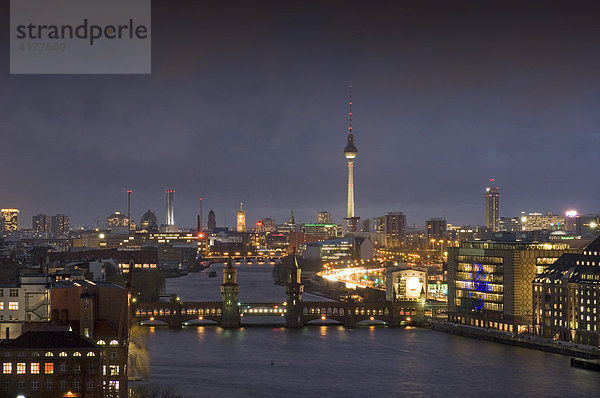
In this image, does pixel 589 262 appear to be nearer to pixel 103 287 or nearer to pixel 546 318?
pixel 546 318

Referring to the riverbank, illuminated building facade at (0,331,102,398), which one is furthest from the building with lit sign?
illuminated building facade at (0,331,102,398)

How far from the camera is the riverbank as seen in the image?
39.6 metres

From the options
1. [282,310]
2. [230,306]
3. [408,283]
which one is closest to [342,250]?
[408,283]

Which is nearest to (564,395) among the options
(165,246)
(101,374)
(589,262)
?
(589,262)

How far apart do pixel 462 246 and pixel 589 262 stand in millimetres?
10032

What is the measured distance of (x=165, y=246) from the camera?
13025cm

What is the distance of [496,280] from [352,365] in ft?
40.7

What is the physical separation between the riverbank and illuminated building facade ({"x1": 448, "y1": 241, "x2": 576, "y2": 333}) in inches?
32.7

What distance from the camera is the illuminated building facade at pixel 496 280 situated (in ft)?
152

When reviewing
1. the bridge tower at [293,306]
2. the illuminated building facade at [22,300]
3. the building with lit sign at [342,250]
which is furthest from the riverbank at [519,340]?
the building with lit sign at [342,250]

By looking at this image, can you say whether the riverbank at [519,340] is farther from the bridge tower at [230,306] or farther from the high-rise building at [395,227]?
the high-rise building at [395,227]

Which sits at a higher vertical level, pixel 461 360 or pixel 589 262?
pixel 589 262

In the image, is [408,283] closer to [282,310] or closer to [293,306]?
[293,306]

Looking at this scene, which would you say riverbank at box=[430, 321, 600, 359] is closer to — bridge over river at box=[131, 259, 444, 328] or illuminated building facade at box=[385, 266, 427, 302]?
bridge over river at box=[131, 259, 444, 328]
